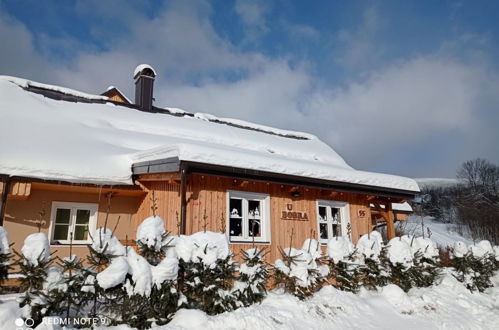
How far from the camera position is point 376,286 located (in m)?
7.16

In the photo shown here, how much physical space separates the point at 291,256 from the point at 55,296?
363cm

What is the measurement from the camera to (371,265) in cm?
713

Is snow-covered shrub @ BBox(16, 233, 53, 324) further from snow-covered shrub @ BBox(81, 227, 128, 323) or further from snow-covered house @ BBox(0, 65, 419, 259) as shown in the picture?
snow-covered house @ BBox(0, 65, 419, 259)

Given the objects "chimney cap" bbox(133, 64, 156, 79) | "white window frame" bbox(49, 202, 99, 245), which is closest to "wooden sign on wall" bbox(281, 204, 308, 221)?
"white window frame" bbox(49, 202, 99, 245)

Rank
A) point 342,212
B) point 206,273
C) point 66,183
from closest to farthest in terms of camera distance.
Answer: point 206,273
point 66,183
point 342,212

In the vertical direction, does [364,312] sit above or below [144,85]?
below

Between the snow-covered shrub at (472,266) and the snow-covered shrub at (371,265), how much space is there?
323 centimetres

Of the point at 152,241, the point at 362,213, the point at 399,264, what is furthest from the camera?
the point at 362,213

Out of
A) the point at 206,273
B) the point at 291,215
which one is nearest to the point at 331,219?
the point at 291,215

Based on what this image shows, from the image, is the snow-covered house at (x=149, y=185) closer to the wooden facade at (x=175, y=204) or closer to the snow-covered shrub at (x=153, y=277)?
the wooden facade at (x=175, y=204)

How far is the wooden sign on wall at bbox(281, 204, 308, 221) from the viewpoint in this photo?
8719 mm

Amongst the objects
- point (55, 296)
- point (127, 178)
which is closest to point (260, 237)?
point (127, 178)

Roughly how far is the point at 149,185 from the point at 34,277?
4649 mm

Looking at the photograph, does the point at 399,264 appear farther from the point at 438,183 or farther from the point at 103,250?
the point at 438,183
